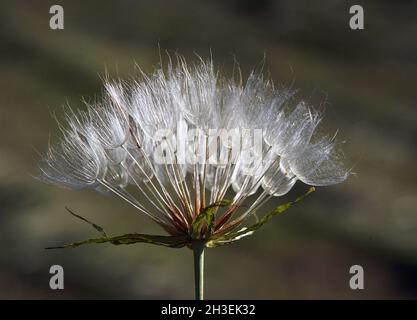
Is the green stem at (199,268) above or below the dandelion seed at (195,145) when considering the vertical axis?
below

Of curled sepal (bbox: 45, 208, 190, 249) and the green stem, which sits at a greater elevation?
curled sepal (bbox: 45, 208, 190, 249)

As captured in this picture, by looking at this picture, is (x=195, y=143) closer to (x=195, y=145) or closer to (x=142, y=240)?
(x=195, y=145)

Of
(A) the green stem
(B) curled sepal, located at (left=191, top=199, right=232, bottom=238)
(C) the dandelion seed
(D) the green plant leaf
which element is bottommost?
(A) the green stem

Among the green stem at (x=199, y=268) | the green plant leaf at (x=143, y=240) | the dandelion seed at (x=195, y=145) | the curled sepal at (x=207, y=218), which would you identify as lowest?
the green stem at (x=199, y=268)

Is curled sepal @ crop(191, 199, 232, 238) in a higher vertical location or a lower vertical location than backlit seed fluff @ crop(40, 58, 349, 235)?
lower

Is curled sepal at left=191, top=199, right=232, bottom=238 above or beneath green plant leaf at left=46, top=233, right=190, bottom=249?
above

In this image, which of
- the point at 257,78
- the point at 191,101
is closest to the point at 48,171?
the point at 191,101
